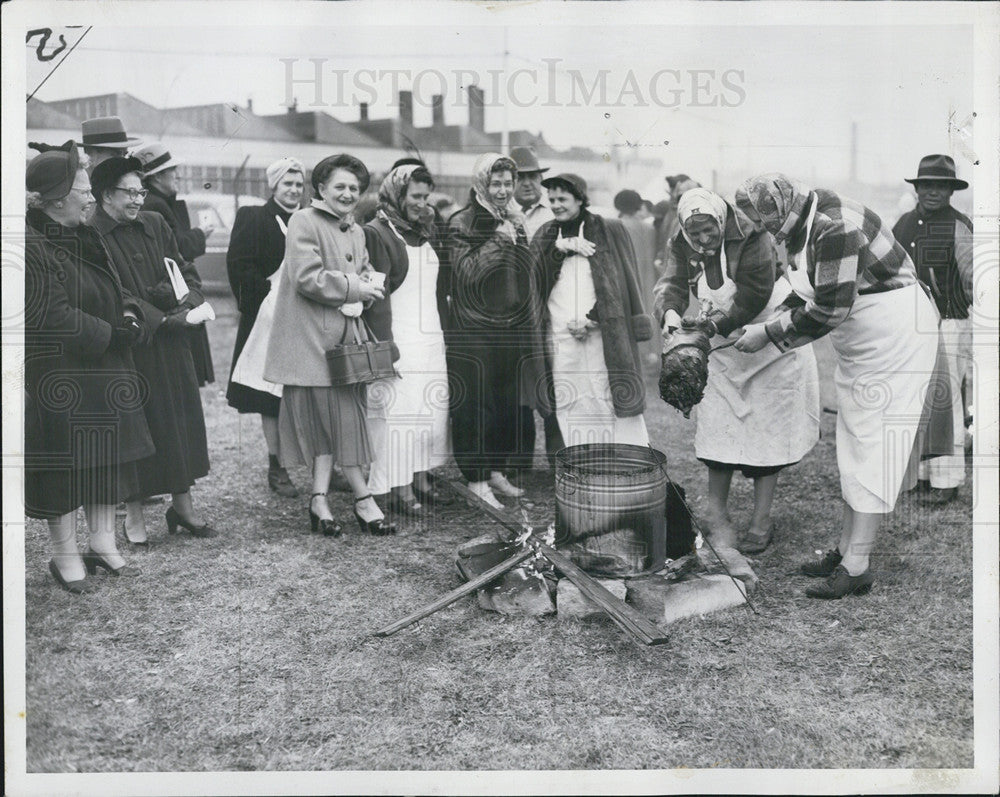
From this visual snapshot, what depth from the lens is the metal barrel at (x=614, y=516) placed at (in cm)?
497

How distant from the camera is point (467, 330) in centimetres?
573

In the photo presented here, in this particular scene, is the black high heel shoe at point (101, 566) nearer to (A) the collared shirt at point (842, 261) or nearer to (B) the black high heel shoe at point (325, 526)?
(B) the black high heel shoe at point (325, 526)

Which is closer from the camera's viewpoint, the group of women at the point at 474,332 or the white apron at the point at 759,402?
the group of women at the point at 474,332

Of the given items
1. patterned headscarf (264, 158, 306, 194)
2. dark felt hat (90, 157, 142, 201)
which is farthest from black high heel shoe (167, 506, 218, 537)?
patterned headscarf (264, 158, 306, 194)

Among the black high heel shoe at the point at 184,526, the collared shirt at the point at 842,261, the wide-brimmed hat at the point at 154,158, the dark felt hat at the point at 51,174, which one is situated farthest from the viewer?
the black high heel shoe at the point at 184,526

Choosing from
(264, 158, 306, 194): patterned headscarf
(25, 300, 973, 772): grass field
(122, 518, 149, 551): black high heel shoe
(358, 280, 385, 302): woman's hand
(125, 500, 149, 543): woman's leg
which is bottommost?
(25, 300, 973, 772): grass field

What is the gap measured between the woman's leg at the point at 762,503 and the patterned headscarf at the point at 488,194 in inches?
77.5

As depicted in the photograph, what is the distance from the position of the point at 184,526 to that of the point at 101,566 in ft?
1.81

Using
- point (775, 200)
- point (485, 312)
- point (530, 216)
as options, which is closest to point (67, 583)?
point (485, 312)

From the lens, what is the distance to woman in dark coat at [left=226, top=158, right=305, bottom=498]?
213 inches

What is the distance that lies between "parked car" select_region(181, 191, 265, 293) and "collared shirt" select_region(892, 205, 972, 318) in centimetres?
349

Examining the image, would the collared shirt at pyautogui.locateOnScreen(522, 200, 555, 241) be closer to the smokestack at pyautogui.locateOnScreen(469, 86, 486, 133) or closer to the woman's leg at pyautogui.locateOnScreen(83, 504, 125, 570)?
the smokestack at pyautogui.locateOnScreen(469, 86, 486, 133)

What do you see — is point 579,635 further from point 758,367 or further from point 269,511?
point 269,511

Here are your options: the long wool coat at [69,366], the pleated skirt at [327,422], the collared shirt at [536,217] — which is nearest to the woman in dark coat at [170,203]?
the long wool coat at [69,366]
